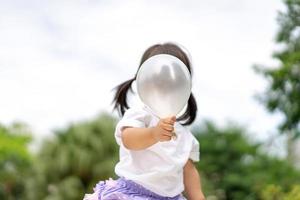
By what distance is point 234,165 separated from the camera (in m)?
17.2

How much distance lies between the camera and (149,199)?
301cm

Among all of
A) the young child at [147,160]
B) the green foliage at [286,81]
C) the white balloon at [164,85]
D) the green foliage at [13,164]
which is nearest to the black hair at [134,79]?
the young child at [147,160]

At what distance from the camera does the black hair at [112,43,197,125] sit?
3112 mm

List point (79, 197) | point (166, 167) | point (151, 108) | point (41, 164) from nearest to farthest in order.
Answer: point (151, 108) → point (166, 167) → point (79, 197) → point (41, 164)

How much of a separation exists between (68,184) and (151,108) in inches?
531

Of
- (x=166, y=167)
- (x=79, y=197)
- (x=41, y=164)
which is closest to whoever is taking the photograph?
(x=166, y=167)

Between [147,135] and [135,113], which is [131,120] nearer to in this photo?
[135,113]

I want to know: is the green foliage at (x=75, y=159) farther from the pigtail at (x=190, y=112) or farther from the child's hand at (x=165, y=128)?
the child's hand at (x=165, y=128)

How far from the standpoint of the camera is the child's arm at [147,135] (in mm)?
2764

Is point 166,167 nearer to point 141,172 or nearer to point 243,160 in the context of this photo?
point 141,172

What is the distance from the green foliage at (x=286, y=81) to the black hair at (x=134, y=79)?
879cm

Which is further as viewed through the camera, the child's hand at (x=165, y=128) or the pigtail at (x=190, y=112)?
the pigtail at (x=190, y=112)

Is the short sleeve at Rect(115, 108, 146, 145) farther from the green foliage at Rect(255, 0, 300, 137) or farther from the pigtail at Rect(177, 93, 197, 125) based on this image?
the green foliage at Rect(255, 0, 300, 137)

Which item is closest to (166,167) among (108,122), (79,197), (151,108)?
(151,108)
